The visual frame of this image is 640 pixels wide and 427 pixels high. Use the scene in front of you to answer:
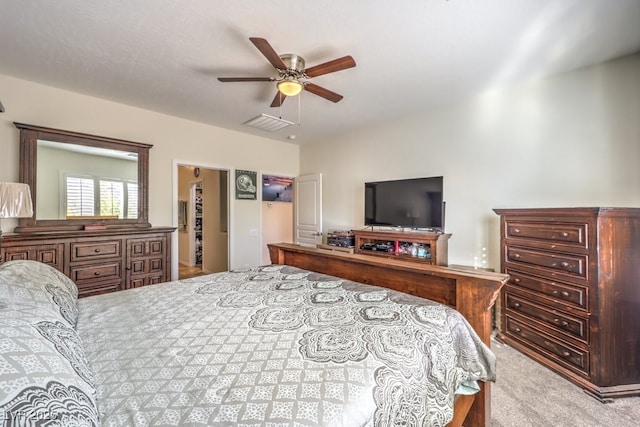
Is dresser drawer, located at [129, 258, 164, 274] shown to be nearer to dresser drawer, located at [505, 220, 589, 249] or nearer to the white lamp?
the white lamp

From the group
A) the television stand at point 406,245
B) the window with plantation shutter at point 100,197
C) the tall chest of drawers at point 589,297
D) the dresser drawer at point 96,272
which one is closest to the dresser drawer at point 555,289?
the tall chest of drawers at point 589,297

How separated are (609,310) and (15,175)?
18.0 feet

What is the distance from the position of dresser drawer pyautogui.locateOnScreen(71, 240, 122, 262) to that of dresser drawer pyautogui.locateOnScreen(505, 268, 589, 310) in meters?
4.23

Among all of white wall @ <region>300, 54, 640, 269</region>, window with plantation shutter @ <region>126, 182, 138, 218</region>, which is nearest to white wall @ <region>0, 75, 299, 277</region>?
window with plantation shutter @ <region>126, 182, 138, 218</region>

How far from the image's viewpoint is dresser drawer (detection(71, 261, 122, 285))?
2.88 m

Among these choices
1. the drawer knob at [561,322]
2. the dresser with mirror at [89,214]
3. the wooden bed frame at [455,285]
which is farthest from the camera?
the dresser with mirror at [89,214]

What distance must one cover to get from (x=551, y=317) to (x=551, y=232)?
0.73m

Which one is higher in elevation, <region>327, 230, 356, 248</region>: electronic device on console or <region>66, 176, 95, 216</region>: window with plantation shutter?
<region>66, 176, 95, 216</region>: window with plantation shutter

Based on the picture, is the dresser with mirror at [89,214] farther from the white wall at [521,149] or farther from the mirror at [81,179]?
the white wall at [521,149]

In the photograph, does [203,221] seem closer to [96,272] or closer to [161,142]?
[161,142]

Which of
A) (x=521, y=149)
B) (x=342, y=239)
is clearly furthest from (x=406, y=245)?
(x=521, y=149)

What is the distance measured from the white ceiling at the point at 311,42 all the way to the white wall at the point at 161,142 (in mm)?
165

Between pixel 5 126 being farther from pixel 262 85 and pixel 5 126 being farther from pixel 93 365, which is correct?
pixel 93 365

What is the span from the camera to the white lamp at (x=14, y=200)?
89.9 inches
